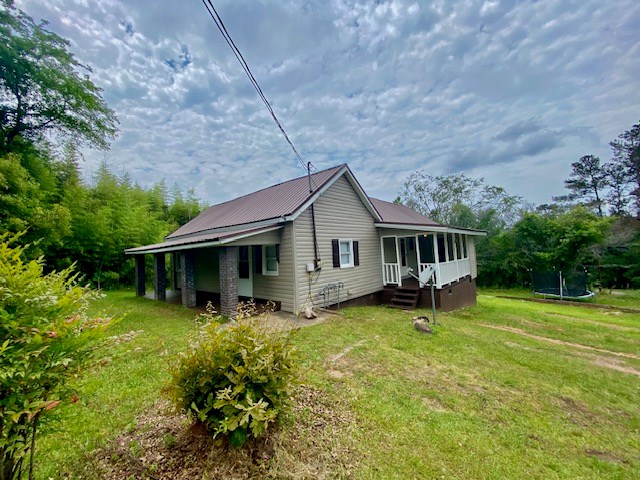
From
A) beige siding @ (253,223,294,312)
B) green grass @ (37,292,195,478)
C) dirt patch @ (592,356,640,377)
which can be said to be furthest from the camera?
beige siding @ (253,223,294,312)

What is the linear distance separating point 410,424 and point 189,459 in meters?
2.37

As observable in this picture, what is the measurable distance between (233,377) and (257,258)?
7.64m

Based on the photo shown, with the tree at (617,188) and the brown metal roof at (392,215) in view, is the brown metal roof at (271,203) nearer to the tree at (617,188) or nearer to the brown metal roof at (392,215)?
the brown metal roof at (392,215)

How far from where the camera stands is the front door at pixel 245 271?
971 cm

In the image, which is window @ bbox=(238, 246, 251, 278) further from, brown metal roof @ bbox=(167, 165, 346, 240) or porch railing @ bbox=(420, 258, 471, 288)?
porch railing @ bbox=(420, 258, 471, 288)

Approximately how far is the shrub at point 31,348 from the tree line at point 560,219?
2441cm

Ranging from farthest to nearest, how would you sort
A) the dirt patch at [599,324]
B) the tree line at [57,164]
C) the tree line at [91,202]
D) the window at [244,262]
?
the tree line at [91,202]
the tree line at [57,164]
the window at [244,262]
the dirt patch at [599,324]

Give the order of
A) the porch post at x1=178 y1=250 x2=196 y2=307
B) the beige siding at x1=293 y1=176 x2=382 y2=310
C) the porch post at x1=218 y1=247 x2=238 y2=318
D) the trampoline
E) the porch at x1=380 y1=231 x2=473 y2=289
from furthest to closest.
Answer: the trampoline < the porch at x1=380 y1=231 x2=473 y2=289 < the porch post at x1=178 y1=250 x2=196 y2=307 < the beige siding at x1=293 y1=176 x2=382 y2=310 < the porch post at x1=218 y1=247 x2=238 y2=318

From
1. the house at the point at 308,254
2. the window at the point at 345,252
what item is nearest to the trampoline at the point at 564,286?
the house at the point at 308,254

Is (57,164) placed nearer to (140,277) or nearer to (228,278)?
(140,277)

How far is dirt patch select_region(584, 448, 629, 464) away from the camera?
3010mm

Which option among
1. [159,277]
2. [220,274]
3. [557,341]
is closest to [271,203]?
[220,274]

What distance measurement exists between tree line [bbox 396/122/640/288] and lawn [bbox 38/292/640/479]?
1476cm

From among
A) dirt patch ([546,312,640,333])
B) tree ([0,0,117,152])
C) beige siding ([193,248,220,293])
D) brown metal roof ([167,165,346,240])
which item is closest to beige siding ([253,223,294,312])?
brown metal roof ([167,165,346,240])
